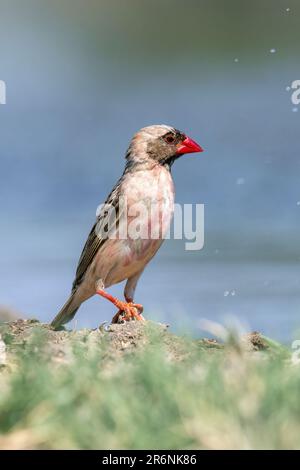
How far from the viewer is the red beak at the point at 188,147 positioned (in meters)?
9.16

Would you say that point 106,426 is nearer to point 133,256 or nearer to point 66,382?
point 66,382

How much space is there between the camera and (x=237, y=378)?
166 inches

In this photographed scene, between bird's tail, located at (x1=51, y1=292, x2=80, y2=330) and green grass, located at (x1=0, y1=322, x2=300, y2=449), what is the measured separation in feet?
15.9

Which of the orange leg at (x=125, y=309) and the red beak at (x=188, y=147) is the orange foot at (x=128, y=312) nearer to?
the orange leg at (x=125, y=309)

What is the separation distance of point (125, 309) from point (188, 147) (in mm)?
2027

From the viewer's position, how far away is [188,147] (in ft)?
30.1

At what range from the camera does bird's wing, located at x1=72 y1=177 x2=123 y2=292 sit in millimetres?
8672

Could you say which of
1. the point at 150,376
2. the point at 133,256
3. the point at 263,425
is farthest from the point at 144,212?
the point at 263,425

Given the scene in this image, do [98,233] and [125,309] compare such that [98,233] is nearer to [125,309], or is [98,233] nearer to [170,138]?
[125,309]

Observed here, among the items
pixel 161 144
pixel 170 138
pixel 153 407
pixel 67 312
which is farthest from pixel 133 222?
pixel 153 407

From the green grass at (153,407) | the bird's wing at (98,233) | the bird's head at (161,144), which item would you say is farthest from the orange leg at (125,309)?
the green grass at (153,407)

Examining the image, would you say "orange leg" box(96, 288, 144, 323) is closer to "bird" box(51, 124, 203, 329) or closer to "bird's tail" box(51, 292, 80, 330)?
"bird" box(51, 124, 203, 329)

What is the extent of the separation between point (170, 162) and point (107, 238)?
3.97 feet
